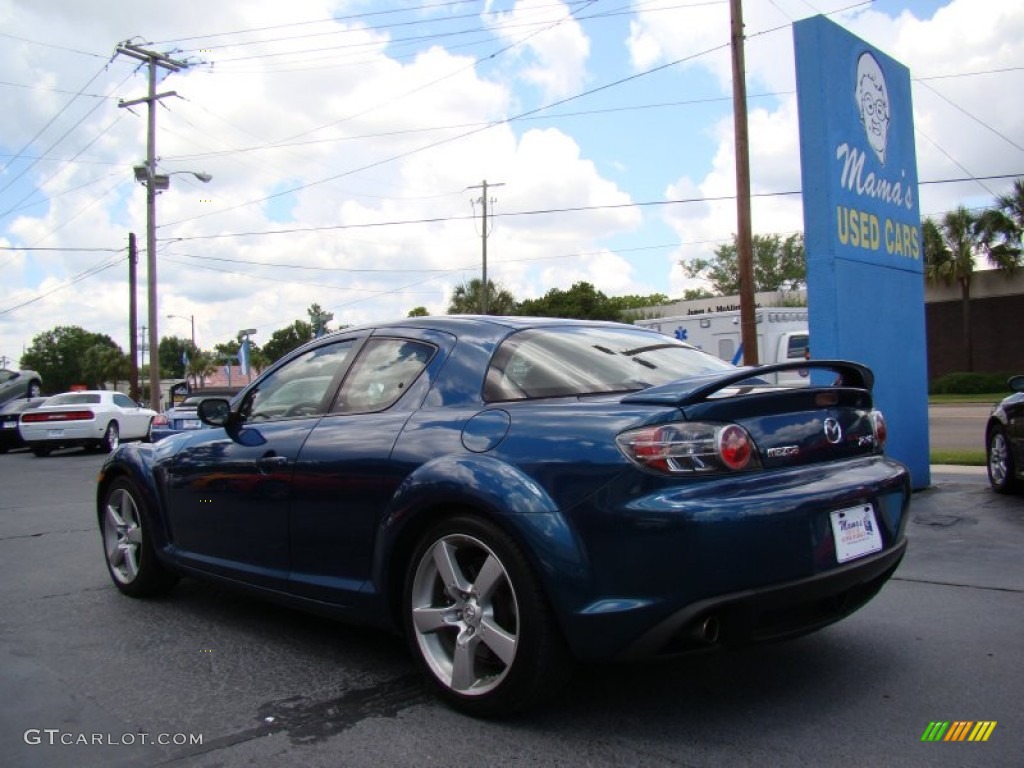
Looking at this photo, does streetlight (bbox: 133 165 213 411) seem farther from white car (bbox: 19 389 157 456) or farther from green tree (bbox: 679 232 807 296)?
green tree (bbox: 679 232 807 296)

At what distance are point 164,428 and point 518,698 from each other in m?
13.5

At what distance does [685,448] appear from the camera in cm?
297

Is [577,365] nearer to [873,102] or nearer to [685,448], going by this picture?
[685,448]

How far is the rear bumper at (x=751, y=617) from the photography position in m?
2.86

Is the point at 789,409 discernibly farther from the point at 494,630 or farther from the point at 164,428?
the point at 164,428

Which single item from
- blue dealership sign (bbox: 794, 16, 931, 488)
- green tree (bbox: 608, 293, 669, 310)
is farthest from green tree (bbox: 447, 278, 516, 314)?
blue dealership sign (bbox: 794, 16, 931, 488)

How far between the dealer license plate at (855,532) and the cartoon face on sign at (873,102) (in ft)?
21.0

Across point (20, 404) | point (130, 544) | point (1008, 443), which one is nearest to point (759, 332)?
point (1008, 443)

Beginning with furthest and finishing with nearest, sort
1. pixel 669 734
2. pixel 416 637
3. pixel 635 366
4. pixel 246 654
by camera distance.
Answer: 1. pixel 246 654
2. pixel 635 366
3. pixel 416 637
4. pixel 669 734

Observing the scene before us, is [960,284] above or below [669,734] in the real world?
above

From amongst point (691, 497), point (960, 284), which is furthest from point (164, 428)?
point (960, 284)

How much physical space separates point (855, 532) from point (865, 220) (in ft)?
19.9

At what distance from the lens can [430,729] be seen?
3205mm

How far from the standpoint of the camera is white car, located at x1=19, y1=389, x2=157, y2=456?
18.4 meters
